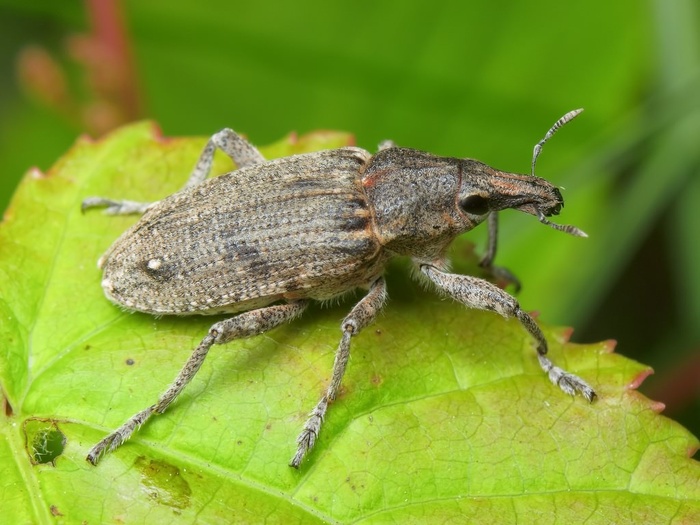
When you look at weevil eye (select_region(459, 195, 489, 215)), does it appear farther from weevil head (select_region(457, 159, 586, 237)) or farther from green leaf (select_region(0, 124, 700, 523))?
green leaf (select_region(0, 124, 700, 523))

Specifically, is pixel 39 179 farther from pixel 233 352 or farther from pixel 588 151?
pixel 588 151

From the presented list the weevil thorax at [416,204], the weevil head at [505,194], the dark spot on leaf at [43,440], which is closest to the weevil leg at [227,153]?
the weevil thorax at [416,204]

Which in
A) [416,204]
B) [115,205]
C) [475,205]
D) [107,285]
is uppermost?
[475,205]

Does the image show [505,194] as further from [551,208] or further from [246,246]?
[246,246]

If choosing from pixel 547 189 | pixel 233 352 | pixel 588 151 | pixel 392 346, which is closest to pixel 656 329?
pixel 588 151

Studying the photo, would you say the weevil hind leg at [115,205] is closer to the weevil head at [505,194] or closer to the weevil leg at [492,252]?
the weevil head at [505,194]

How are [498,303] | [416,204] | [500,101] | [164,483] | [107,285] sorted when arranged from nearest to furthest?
[164,483] → [107,285] → [498,303] → [416,204] → [500,101]

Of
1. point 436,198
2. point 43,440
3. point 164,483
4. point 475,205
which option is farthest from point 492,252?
point 43,440
